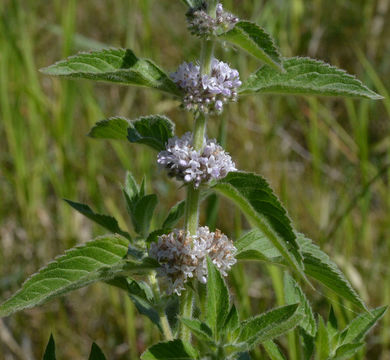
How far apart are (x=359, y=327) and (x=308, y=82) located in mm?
750

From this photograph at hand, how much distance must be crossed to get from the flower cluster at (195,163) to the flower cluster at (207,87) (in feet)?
0.35

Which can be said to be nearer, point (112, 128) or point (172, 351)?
point (172, 351)

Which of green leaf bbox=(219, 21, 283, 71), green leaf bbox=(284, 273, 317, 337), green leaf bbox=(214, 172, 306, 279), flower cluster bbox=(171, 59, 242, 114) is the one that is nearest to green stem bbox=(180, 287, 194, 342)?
green leaf bbox=(284, 273, 317, 337)

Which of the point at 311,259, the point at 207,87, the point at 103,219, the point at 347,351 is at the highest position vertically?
the point at 207,87

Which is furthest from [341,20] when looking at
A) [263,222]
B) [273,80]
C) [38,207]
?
[263,222]

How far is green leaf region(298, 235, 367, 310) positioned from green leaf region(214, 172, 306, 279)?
0.17 metres

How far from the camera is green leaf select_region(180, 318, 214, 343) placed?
134cm

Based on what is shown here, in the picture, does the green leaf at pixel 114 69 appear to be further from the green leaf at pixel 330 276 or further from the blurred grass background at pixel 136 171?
the blurred grass background at pixel 136 171

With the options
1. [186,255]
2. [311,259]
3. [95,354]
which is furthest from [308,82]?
[95,354]

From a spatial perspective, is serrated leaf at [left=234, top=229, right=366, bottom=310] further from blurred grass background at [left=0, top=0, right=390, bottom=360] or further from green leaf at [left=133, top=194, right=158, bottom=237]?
blurred grass background at [left=0, top=0, right=390, bottom=360]

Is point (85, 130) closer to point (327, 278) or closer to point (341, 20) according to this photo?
point (341, 20)

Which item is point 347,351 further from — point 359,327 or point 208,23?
point 208,23

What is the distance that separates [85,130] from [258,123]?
1.36 metres

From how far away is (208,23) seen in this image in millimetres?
1396
